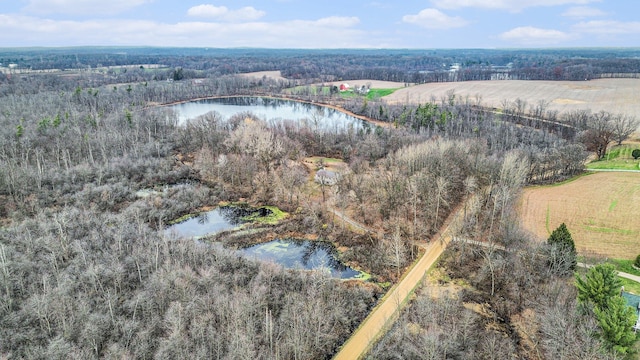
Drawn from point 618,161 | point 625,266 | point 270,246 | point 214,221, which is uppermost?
point 618,161

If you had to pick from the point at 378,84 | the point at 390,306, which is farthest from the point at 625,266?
the point at 378,84

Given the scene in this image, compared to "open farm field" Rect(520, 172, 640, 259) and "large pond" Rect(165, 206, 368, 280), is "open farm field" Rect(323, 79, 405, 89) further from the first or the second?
"large pond" Rect(165, 206, 368, 280)

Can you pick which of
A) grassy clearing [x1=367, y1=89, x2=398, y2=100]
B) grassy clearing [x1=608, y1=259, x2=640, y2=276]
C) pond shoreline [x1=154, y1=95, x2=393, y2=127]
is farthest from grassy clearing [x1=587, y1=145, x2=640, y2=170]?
grassy clearing [x1=367, y1=89, x2=398, y2=100]

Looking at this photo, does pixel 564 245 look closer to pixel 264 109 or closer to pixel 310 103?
pixel 264 109

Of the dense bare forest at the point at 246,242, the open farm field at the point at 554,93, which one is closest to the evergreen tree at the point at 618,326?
the dense bare forest at the point at 246,242

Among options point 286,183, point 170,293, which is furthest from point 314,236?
point 170,293

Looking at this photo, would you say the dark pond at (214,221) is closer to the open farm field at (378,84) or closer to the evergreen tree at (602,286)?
the evergreen tree at (602,286)
